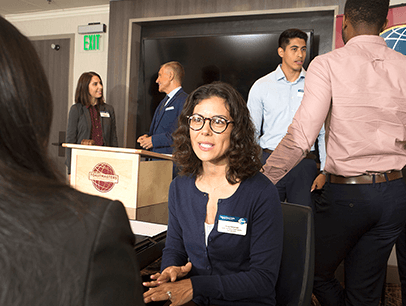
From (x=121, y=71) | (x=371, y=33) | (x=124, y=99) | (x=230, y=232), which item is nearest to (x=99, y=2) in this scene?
(x=121, y=71)

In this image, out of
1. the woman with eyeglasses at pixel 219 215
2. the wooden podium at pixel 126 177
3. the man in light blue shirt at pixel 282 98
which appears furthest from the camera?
the man in light blue shirt at pixel 282 98

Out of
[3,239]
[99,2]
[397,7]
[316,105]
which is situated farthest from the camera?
[99,2]

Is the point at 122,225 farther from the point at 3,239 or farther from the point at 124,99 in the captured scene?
the point at 124,99

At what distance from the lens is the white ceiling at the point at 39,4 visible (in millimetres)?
4805

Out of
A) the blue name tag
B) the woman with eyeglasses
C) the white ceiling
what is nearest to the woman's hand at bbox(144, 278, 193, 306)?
the woman with eyeglasses

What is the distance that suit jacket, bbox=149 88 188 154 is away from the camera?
2992mm

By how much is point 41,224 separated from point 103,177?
2.01 m

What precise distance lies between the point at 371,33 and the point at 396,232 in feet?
2.97

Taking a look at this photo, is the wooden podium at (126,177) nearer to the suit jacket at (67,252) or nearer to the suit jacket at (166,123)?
the suit jacket at (166,123)

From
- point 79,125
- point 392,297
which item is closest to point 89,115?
point 79,125

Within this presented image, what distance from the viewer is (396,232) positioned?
1500 millimetres

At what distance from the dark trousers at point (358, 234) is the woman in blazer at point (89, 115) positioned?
2.90 m

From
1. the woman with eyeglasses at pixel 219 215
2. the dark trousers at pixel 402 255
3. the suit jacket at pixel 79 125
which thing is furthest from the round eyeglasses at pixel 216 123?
the suit jacket at pixel 79 125

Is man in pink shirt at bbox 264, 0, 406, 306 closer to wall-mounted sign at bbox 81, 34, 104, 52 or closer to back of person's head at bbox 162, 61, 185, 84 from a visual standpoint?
back of person's head at bbox 162, 61, 185, 84
